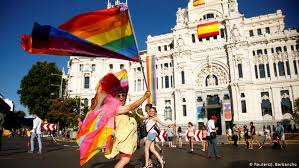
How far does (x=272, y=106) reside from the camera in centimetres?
3869

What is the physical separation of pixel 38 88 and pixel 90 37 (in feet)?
154

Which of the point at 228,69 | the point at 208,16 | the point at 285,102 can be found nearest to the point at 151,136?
the point at 285,102

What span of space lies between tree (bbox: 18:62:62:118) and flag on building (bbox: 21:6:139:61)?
44.9 meters

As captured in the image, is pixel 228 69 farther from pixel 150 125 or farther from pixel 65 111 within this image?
pixel 150 125

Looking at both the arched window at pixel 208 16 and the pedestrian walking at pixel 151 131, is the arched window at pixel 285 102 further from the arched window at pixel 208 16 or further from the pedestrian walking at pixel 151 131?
the pedestrian walking at pixel 151 131

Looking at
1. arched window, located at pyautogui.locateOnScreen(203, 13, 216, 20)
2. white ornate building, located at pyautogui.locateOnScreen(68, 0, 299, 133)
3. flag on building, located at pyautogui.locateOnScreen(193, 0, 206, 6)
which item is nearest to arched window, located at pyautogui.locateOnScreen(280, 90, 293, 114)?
white ornate building, located at pyautogui.locateOnScreen(68, 0, 299, 133)

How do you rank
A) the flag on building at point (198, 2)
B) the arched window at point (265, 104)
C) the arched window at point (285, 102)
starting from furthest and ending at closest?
the flag on building at point (198, 2) < the arched window at point (265, 104) < the arched window at point (285, 102)

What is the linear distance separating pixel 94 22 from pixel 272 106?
1546 inches

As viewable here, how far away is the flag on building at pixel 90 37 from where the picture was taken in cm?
521

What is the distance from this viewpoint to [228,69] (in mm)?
42719

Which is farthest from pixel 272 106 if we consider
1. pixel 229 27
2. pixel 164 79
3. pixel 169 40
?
pixel 169 40

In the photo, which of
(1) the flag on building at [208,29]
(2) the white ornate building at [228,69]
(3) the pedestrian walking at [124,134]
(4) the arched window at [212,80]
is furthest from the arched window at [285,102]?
(3) the pedestrian walking at [124,134]

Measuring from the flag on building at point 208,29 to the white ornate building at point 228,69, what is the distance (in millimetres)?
1122

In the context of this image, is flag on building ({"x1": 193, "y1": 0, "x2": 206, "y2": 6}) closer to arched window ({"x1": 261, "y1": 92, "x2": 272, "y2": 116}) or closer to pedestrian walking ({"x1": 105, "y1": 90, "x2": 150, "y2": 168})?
arched window ({"x1": 261, "y1": 92, "x2": 272, "y2": 116})
